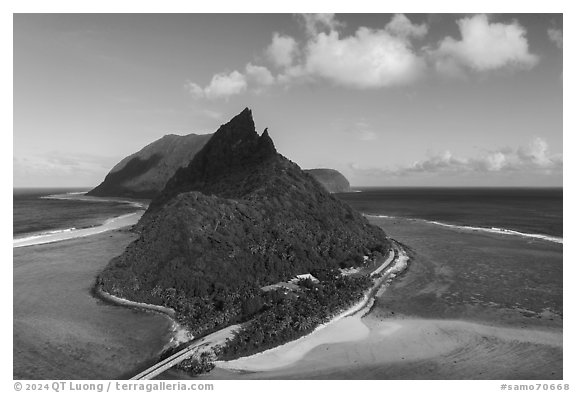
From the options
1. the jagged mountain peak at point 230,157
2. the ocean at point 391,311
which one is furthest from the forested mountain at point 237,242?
the ocean at point 391,311

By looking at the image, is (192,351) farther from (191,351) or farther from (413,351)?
(413,351)

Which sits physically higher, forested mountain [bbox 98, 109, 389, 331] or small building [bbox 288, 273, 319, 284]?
forested mountain [bbox 98, 109, 389, 331]

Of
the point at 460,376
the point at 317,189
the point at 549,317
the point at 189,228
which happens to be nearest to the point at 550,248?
the point at 549,317

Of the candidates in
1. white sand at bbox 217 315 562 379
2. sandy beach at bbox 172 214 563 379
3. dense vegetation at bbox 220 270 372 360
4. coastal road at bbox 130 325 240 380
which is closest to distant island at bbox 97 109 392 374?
dense vegetation at bbox 220 270 372 360

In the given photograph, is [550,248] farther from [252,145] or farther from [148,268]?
[148,268]

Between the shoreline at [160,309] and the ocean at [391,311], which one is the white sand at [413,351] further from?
the shoreline at [160,309]

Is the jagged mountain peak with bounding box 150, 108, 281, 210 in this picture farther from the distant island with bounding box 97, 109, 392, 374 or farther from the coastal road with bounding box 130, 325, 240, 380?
the coastal road with bounding box 130, 325, 240, 380

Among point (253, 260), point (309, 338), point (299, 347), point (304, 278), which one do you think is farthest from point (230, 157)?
point (299, 347)

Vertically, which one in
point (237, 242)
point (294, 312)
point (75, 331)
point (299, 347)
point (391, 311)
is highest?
point (237, 242)
